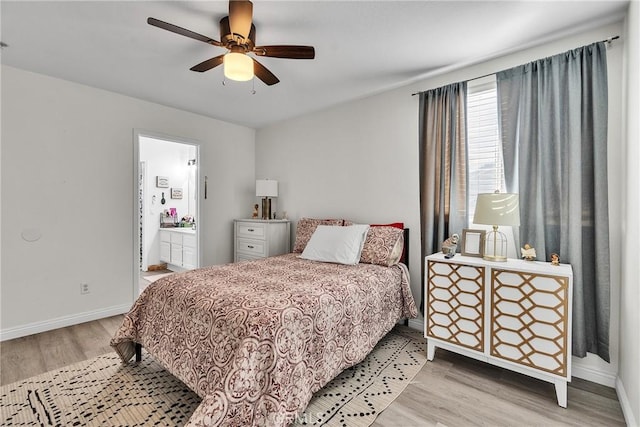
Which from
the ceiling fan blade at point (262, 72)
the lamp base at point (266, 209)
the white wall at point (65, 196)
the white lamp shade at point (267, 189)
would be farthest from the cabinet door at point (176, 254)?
the ceiling fan blade at point (262, 72)

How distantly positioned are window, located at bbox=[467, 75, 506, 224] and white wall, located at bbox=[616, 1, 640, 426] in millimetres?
779

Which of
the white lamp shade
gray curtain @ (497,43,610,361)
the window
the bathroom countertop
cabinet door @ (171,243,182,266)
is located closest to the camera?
gray curtain @ (497,43,610,361)

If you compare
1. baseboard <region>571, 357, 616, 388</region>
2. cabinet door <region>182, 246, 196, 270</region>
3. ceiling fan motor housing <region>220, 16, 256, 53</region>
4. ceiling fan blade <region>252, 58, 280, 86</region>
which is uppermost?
ceiling fan motor housing <region>220, 16, 256, 53</region>

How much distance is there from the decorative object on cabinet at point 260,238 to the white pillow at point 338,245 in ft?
3.38

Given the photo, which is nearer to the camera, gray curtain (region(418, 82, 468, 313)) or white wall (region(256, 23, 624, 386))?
white wall (region(256, 23, 624, 386))

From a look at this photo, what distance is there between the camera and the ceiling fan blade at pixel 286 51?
1902 mm

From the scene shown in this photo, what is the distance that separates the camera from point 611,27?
204 cm

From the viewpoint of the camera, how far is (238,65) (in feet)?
6.28

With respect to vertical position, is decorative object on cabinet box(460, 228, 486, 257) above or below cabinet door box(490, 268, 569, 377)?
above

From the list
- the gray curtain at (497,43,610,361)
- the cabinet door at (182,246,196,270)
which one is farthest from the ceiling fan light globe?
the cabinet door at (182,246,196,270)

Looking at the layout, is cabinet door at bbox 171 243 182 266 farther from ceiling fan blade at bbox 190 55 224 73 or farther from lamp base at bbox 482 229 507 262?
lamp base at bbox 482 229 507 262

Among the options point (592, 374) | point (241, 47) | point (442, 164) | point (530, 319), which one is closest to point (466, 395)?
point (530, 319)

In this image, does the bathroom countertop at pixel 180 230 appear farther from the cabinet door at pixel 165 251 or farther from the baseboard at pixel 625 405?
the baseboard at pixel 625 405

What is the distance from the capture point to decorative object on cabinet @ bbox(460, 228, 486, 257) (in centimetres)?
240
